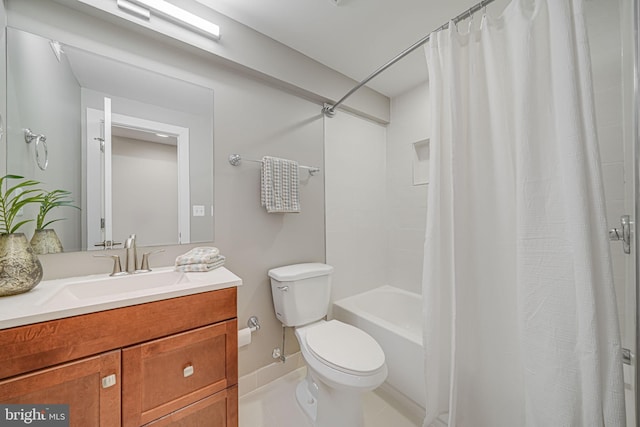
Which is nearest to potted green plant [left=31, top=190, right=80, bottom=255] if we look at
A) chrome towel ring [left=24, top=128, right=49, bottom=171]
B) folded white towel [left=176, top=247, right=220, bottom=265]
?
chrome towel ring [left=24, top=128, right=49, bottom=171]

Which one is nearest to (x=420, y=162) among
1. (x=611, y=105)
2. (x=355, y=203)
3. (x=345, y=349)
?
(x=355, y=203)

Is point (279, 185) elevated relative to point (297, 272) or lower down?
elevated

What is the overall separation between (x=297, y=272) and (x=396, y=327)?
2.40 ft

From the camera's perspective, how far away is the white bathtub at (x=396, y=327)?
1.36 m

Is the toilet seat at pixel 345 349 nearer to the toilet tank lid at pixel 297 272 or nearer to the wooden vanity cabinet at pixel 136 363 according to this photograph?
the toilet tank lid at pixel 297 272

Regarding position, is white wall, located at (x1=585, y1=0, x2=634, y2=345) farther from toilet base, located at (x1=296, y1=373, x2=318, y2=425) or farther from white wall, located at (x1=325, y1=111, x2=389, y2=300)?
toilet base, located at (x1=296, y1=373, x2=318, y2=425)

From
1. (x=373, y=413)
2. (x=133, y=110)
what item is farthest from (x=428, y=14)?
(x=373, y=413)

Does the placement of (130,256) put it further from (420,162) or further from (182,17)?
(420,162)

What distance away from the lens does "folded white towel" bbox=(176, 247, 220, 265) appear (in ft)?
3.91

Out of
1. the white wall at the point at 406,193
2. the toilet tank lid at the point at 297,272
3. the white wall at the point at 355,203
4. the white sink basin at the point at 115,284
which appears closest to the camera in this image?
the white sink basin at the point at 115,284

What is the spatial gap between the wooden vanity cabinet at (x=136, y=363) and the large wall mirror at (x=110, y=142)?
1.82 feet

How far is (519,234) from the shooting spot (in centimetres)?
84

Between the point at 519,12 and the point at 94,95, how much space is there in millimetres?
1857

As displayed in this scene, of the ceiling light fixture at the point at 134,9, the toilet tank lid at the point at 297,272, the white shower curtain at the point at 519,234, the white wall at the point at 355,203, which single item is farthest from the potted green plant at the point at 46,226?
the white shower curtain at the point at 519,234
